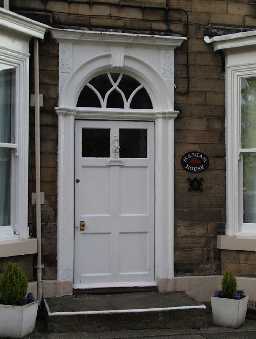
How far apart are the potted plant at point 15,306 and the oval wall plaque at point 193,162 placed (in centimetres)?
275

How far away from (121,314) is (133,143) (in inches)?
94.7

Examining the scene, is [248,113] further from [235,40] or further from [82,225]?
[82,225]

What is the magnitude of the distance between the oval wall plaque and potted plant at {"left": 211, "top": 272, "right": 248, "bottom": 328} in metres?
1.59

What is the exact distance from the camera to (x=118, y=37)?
7457mm

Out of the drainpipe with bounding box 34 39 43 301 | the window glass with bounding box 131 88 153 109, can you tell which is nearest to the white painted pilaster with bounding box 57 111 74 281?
the drainpipe with bounding box 34 39 43 301

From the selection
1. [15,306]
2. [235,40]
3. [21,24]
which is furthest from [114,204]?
[235,40]

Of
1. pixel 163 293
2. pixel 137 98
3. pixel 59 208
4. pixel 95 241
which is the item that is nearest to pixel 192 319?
pixel 163 293

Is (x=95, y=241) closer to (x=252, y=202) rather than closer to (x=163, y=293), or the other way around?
(x=163, y=293)

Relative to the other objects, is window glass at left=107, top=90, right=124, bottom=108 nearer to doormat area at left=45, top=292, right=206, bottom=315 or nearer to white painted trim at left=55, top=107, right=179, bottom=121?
white painted trim at left=55, top=107, right=179, bottom=121

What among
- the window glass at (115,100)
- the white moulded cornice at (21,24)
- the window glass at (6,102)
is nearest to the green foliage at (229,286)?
the window glass at (115,100)

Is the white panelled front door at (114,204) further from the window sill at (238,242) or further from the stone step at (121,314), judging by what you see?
the window sill at (238,242)

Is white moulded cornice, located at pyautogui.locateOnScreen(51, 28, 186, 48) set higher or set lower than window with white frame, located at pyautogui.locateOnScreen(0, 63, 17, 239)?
higher

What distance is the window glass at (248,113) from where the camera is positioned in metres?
7.81

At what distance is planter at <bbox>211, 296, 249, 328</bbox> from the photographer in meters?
6.67
